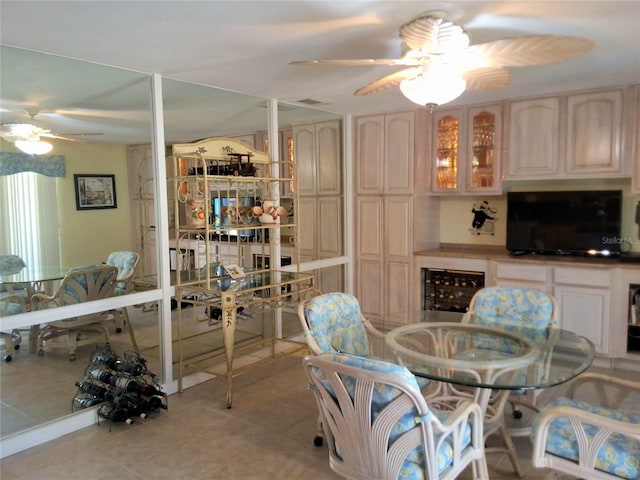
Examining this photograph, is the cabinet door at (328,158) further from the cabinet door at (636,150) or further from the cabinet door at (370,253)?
the cabinet door at (636,150)

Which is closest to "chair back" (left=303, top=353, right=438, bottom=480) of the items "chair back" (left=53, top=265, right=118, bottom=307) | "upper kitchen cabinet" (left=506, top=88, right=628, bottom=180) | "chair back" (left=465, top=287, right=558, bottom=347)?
"chair back" (left=465, top=287, right=558, bottom=347)

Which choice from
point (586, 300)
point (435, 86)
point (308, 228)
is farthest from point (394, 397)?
point (308, 228)

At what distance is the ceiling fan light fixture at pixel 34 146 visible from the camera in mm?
2898

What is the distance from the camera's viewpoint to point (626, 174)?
392cm

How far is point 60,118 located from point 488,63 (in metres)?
2.86

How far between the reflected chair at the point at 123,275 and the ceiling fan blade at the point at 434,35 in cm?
233

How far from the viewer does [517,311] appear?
2992 mm

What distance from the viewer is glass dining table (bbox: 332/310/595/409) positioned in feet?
6.99

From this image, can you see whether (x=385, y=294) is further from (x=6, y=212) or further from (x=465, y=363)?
(x=6, y=212)

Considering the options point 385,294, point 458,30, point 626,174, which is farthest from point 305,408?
point 626,174

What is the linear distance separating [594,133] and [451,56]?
238 cm

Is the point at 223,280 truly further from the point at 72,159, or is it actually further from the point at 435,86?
the point at 435,86

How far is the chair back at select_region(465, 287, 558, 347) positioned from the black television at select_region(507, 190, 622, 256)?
1.54 meters

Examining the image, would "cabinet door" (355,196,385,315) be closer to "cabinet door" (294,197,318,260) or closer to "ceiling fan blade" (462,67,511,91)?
"cabinet door" (294,197,318,260)
